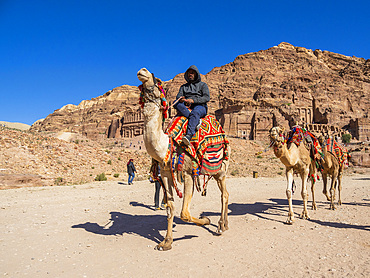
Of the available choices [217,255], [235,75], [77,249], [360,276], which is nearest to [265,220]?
[217,255]

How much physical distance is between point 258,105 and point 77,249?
74658 mm

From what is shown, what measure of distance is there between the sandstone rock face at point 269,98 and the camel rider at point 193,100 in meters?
63.8

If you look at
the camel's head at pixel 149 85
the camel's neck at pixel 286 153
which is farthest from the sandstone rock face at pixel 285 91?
the camel's head at pixel 149 85

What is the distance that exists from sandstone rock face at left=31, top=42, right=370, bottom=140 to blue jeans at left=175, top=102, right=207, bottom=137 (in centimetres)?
6396

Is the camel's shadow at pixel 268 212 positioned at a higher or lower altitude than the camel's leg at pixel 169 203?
lower

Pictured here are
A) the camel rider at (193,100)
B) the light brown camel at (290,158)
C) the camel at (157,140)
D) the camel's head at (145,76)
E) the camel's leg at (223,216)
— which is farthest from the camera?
the light brown camel at (290,158)

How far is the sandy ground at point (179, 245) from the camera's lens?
11.8 ft

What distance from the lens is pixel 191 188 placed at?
461cm

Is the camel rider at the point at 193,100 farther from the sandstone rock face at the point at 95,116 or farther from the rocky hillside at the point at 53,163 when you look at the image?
the sandstone rock face at the point at 95,116

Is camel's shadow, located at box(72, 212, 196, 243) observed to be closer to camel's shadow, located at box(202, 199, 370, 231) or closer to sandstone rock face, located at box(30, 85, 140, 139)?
camel's shadow, located at box(202, 199, 370, 231)

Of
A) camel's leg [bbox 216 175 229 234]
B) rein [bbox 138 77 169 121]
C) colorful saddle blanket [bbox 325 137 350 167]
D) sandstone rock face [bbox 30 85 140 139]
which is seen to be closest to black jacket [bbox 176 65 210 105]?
rein [bbox 138 77 169 121]

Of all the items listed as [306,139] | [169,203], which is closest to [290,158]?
[306,139]

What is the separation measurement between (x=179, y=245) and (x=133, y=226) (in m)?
1.78

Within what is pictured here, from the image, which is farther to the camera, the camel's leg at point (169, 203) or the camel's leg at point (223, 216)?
A: the camel's leg at point (223, 216)
